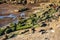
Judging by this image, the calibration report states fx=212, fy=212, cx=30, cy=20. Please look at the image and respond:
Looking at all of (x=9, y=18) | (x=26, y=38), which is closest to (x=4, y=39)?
(x=26, y=38)

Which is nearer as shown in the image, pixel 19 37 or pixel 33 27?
pixel 19 37

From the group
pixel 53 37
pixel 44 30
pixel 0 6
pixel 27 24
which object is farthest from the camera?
pixel 0 6

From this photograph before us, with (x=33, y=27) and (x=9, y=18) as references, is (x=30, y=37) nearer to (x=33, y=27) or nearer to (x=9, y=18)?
(x=33, y=27)

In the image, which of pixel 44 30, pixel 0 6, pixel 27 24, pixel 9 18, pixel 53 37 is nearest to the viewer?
pixel 53 37

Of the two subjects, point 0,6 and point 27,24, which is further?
point 0,6

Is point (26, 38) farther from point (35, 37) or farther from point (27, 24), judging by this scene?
point (27, 24)

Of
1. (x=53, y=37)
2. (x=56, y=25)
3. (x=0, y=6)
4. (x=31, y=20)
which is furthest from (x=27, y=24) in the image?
(x=0, y=6)

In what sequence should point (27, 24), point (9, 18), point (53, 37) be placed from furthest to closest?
point (9, 18) < point (27, 24) < point (53, 37)

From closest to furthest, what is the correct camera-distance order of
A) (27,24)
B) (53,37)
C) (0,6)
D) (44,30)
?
1. (53,37)
2. (44,30)
3. (27,24)
4. (0,6)
